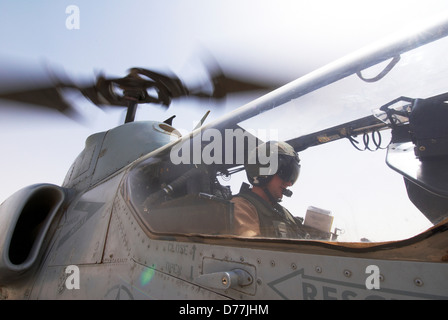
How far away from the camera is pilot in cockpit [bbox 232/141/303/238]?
1265 mm

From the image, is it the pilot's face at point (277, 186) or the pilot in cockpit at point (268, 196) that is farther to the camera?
the pilot's face at point (277, 186)

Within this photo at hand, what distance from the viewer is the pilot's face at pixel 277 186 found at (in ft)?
5.04

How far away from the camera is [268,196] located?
1624 mm

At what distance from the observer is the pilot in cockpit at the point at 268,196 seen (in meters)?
1.26

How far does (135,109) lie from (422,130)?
348cm

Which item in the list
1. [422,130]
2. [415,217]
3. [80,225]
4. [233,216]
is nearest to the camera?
[415,217]

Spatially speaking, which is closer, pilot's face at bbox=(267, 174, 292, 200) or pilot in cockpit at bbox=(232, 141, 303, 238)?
pilot in cockpit at bbox=(232, 141, 303, 238)

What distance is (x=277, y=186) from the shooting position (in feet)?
5.30

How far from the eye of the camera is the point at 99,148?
332 cm

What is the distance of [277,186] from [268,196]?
0.27 ft
